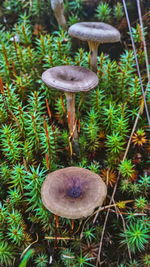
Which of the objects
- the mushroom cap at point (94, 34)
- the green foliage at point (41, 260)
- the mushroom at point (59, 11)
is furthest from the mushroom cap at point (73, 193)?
the mushroom at point (59, 11)

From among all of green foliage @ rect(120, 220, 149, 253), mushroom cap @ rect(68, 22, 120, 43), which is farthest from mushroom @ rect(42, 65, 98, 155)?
green foliage @ rect(120, 220, 149, 253)

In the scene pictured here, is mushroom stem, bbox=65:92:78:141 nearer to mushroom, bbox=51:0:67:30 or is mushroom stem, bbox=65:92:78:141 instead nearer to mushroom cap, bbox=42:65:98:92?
mushroom cap, bbox=42:65:98:92

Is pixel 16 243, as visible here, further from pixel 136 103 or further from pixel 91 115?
pixel 136 103

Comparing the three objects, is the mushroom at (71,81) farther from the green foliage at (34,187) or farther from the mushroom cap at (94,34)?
the green foliage at (34,187)

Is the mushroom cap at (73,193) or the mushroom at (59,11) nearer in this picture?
the mushroom cap at (73,193)

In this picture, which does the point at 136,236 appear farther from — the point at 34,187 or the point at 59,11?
the point at 59,11

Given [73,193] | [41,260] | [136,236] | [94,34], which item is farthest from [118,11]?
[41,260]
